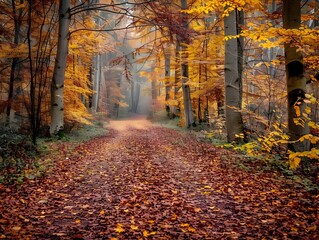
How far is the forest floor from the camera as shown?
3330 millimetres

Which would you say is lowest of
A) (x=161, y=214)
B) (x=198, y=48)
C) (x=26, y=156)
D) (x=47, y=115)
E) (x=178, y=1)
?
(x=161, y=214)

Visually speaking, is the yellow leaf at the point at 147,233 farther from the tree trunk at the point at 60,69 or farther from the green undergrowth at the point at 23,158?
the tree trunk at the point at 60,69

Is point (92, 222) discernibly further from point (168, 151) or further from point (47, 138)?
point (47, 138)

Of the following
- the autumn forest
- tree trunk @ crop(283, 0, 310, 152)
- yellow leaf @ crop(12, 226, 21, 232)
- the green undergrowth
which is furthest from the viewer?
tree trunk @ crop(283, 0, 310, 152)

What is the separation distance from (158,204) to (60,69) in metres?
8.17

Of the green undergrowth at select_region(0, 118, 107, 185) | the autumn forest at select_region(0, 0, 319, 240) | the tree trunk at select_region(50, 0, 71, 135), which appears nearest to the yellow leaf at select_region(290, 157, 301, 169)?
the autumn forest at select_region(0, 0, 319, 240)

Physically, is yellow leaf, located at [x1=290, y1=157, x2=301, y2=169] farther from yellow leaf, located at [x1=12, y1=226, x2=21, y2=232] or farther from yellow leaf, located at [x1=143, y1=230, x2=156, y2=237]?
yellow leaf, located at [x1=12, y1=226, x2=21, y2=232]

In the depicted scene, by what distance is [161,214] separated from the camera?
391cm

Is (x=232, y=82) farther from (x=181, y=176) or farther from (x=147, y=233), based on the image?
(x=147, y=233)

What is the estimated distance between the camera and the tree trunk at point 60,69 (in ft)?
34.2

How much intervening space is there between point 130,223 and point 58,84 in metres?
8.34

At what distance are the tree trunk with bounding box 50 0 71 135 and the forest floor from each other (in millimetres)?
4107

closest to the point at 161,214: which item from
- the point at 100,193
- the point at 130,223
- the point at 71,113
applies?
the point at 130,223

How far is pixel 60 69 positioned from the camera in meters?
10.5
